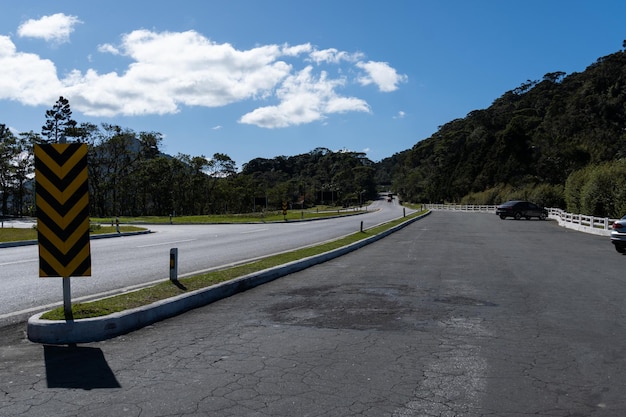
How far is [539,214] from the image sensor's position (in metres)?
44.3

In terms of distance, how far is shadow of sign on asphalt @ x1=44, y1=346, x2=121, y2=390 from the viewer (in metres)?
4.59

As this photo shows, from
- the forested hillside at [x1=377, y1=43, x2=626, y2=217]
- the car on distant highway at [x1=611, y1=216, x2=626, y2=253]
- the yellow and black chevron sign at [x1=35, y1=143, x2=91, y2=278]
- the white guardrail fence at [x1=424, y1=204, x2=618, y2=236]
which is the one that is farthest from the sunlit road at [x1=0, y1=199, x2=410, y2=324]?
the forested hillside at [x1=377, y1=43, x2=626, y2=217]

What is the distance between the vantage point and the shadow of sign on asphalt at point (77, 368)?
459cm

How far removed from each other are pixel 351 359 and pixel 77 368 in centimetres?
274

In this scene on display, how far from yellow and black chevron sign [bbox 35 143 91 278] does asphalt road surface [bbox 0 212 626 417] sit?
1.02 meters

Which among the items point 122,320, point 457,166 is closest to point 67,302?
point 122,320

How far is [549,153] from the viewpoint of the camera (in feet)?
263

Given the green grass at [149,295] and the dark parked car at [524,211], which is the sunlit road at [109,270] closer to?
the green grass at [149,295]

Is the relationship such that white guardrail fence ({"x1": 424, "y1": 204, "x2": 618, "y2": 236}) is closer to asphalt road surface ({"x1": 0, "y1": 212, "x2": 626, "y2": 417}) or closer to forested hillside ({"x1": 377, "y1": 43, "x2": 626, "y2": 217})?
forested hillside ({"x1": 377, "y1": 43, "x2": 626, "y2": 217})

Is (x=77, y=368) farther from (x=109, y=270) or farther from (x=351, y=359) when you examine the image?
(x=109, y=270)

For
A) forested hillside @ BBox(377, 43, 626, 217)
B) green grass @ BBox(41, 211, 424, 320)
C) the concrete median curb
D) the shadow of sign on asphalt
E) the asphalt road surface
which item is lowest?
the asphalt road surface

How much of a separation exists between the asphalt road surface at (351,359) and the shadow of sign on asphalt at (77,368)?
0.06 feet

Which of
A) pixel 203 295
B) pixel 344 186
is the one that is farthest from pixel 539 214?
pixel 344 186

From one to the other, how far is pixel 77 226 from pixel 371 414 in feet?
14.9
